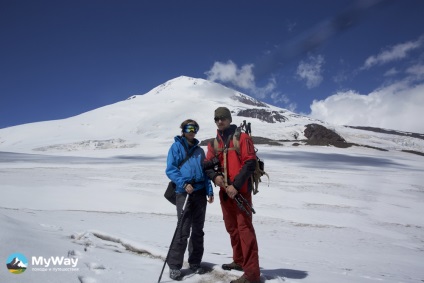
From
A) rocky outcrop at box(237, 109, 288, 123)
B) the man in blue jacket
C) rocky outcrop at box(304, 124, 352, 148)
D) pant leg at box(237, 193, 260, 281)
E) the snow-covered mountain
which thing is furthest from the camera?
rocky outcrop at box(237, 109, 288, 123)

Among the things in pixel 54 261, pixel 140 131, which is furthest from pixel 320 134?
pixel 54 261

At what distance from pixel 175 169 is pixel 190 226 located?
0.75 metres

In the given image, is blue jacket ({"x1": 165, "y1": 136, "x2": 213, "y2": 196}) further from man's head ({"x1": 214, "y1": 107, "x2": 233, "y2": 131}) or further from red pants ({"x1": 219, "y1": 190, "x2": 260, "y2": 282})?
man's head ({"x1": 214, "y1": 107, "x2": 233, "y2": 131})

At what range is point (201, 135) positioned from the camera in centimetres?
5691

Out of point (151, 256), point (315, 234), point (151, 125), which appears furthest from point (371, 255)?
point (151, 125)

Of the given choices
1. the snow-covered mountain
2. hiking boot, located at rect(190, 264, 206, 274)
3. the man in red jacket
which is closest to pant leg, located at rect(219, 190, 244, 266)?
the man in red jacket

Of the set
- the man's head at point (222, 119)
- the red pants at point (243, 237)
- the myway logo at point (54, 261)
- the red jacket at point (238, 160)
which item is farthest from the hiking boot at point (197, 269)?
the man's head at point (222, 119)

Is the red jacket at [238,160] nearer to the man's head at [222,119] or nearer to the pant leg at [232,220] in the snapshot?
the man's head at [222,119]

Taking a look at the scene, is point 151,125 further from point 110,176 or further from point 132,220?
point 132,220

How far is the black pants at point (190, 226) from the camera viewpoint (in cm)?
399

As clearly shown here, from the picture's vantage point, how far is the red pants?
371cm

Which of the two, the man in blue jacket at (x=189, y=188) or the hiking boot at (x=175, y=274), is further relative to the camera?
the man in blue jacket at (x=189, y=188)

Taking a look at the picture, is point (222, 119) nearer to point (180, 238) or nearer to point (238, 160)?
point (238, 160)

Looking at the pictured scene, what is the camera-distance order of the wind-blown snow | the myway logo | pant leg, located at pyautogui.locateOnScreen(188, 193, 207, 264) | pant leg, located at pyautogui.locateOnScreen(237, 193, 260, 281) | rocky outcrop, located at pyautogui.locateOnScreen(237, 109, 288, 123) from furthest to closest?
1. rocky outcrop, located at pyautogui.locateOnScreen(237, 109, 288, 123)
2. pant leg, located at pyautogui.locateOnScreen(188, 193, 207, 264)
3. the wind-blown snow
4. pant leg, located at pyautogui.locateOnScreen(237, 193, 260, 281)
5. the myway logo
